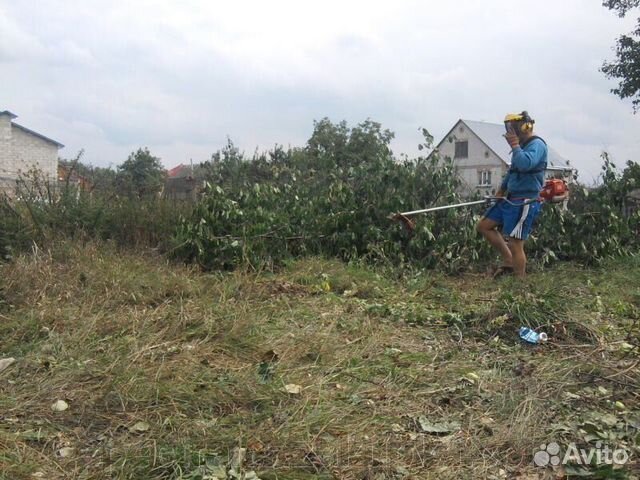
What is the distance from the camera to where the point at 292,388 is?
2752 millimetres

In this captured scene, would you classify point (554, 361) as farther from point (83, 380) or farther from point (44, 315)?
point (44, 315)

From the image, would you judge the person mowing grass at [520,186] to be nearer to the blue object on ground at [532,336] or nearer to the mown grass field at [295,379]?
the mown grass field at [295,379]

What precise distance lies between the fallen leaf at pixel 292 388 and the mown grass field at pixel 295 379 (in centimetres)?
1

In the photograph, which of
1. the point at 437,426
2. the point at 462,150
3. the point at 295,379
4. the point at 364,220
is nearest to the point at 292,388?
the point at 295,379

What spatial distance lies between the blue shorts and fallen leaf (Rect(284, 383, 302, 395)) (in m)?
3.20

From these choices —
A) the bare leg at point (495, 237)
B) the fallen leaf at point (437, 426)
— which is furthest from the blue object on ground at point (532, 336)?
the bare leg at point (495, 237)

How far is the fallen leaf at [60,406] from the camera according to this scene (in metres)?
2.62

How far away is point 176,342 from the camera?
3.37 m

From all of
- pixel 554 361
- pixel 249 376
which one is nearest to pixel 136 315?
pixel 249 376

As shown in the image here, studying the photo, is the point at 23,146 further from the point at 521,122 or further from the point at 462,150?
the point at 521,122

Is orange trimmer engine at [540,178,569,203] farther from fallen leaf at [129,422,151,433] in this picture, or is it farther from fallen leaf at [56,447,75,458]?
fallen leaf at [56,447,75,458]

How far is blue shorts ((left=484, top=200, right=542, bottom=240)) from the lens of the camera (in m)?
5.26

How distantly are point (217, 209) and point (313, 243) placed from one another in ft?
3.60

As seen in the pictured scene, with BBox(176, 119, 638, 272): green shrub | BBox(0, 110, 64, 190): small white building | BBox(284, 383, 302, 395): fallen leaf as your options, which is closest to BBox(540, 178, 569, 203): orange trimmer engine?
BBox(176, 119, 638, 272): green shrub
